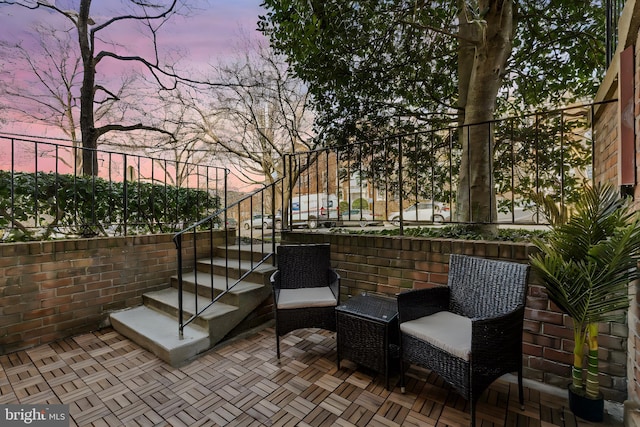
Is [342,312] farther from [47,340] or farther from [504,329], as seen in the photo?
[47,340]

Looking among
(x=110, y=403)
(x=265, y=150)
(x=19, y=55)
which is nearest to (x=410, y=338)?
(x=110, y=403)

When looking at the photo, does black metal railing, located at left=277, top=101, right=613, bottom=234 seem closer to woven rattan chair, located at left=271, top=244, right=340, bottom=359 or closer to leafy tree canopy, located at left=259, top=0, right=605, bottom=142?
leafy tree canopy, located at left=259, top=0, right=605, bottom=142

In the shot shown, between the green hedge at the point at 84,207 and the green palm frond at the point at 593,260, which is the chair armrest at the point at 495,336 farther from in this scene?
the green hedge at the point at 84,207

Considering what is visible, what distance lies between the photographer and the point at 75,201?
126 inches

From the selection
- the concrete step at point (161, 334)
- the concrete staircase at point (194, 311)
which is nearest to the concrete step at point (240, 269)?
the concrete staircase at point (194, 311)

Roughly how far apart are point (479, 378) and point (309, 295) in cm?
145

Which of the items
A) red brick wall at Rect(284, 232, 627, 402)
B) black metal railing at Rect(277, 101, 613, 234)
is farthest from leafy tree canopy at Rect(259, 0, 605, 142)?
red brick wall at Rect(284, 232, 627, 402)

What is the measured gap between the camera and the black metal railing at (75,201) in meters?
2.91

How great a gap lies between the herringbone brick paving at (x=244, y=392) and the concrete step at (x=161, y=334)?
0.09 m

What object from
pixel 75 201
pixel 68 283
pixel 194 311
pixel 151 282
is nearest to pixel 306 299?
pixel 194 311

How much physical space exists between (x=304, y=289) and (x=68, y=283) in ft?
8.35

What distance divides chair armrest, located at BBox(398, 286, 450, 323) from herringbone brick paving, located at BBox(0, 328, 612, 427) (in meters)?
0.56

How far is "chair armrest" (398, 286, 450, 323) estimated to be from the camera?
6.57 feet

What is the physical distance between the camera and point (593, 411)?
169 cm
